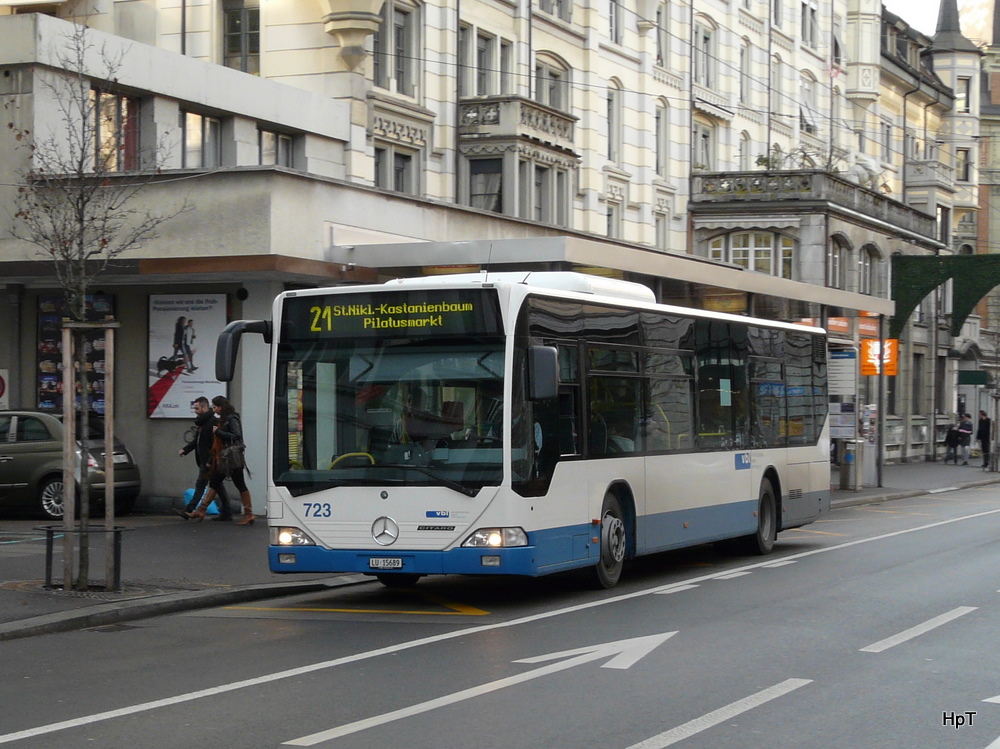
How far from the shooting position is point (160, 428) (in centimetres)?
2244

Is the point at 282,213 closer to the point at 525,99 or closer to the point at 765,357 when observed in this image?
the point at 765,357

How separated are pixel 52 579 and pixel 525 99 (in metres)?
19.5

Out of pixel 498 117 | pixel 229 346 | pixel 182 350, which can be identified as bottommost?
pixel 229 346

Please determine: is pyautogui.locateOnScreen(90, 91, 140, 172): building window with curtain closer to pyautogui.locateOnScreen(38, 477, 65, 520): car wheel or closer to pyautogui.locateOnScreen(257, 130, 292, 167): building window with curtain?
pyautogui.locateOnScreen(257, 130, 292, 167): building window with curtain

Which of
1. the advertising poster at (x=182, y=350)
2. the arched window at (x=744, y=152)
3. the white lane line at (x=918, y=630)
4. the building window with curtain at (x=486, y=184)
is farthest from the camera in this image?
the arched window at (x=744, y=152)

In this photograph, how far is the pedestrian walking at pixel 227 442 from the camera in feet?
→ 66.2

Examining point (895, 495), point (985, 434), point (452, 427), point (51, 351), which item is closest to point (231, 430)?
point (51, 351)

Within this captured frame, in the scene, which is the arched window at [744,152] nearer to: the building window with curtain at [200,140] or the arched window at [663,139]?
the arched window at [663,139]

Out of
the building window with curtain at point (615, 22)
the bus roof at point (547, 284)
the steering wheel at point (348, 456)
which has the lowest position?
the steering wheel at point (348, 456)

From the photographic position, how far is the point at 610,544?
1412 cm

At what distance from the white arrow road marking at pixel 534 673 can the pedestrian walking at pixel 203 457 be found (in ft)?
36.3

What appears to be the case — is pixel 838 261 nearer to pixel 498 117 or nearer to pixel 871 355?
pixel 871 355

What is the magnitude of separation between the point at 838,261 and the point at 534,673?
37.9m

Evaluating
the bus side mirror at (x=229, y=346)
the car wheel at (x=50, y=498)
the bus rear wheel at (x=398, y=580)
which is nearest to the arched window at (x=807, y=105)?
the car wheel at (x=50, y=498)
